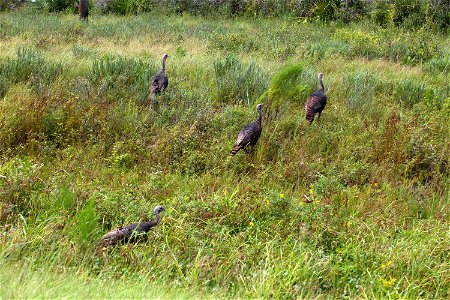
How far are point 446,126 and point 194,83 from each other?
4.61 m

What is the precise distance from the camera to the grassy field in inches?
195

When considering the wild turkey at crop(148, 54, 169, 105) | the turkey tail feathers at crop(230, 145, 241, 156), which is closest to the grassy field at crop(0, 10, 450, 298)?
the turkey tail feathers at crop(230, 145, 241, 156)

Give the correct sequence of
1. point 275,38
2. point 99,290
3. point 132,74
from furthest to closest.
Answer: point 275,38
point 132,74
point 99,290

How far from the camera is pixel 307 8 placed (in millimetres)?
23953

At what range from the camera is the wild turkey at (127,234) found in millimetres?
5352

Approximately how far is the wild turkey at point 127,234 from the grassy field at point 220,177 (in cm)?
10

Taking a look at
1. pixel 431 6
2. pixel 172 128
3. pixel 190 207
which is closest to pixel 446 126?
pixel 172 128

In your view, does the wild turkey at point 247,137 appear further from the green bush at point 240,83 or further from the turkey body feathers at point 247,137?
the green bush at point 240,83

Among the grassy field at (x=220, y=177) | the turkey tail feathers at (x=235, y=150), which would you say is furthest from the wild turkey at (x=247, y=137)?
the grassy field at (x=220, y=177)

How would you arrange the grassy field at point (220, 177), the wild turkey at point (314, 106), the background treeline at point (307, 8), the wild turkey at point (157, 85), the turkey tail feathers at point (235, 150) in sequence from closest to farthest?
the grassy field at point (220, 177) < the turkey tail feathers at point (235, 150) < the wild turkey at point (314, 106) < the wild turkey at point (157, 85) < the background treeline at point (307, 8)

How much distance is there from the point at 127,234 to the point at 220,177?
7.29 feet

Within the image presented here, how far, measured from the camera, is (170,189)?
269 inches

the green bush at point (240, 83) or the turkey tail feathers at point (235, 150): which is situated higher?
the green bush at point (240, 83)

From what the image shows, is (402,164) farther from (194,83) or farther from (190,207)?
(194,83)
